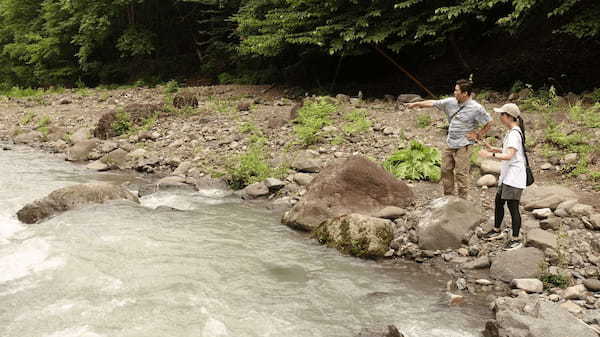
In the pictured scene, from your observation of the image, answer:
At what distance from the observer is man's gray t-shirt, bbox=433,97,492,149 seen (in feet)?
21.9

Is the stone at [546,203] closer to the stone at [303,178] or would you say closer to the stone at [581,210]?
the stone at [581,210]

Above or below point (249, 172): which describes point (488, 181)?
above

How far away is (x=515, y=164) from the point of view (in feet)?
19.1

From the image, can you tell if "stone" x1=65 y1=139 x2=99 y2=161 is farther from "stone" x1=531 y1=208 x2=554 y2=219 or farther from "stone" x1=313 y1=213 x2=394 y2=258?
"stone" x1=531 y1=208 x2=554 y2=219

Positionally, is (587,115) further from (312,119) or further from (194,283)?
(194,283)

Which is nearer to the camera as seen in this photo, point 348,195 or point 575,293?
point 575,293

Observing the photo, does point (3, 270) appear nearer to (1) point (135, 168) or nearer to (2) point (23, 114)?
(1) point (135, 168)

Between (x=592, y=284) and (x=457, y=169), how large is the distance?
248 centimetres

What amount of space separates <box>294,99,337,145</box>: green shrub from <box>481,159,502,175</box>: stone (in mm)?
4114

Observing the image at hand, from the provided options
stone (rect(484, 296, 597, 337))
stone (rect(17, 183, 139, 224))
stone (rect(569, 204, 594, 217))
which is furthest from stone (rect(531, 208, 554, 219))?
stone (rect(17, 183, 139, 224))

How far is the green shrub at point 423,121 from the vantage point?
37.2 feet

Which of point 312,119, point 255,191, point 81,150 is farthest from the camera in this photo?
point 81,150

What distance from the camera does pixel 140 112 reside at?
15.3 m

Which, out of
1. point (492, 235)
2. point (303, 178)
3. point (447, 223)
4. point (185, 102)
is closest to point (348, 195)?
point (447, 223)
